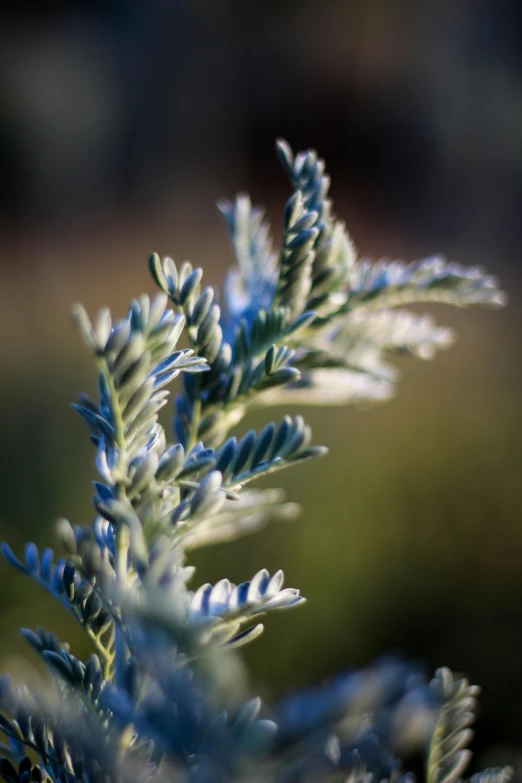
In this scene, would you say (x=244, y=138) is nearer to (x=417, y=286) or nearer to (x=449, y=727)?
(x=417, y=286)

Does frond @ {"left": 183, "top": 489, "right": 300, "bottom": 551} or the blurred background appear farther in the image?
the blurred background

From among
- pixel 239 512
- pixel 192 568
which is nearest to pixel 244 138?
pixel 239 512

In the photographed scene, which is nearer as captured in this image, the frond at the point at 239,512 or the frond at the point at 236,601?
the frond at the point at 236,601

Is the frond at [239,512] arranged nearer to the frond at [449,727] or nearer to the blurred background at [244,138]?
the frond at [449,727]

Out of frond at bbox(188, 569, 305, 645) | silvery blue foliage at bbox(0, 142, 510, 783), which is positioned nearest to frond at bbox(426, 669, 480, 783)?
silvery blue foliage at bbox(0, 142, 510, 783)

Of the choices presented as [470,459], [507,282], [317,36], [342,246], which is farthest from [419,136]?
[342,246]

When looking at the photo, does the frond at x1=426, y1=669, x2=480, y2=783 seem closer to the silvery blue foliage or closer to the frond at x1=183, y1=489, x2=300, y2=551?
the silvery blue foliage

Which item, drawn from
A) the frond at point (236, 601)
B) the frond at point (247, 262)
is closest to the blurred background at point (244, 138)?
the frond at point (247, 262)

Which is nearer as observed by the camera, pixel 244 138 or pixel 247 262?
pixel 247 262

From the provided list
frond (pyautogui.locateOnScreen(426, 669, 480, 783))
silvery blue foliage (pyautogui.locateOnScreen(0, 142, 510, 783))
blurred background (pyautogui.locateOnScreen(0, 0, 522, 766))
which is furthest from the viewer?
blurred background (pyautogui.locateOnScreen(0, 0, 522, 766))
